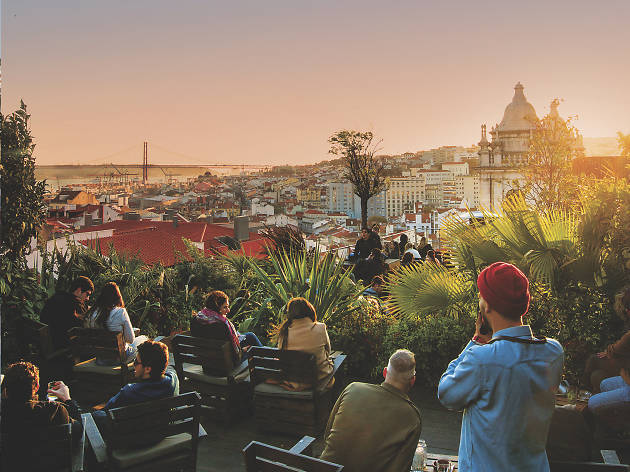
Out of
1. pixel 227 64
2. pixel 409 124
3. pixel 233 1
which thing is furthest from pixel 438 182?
pixel 233 1

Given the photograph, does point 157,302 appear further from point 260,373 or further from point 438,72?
point 438,72

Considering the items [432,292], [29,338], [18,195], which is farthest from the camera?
[18,195]

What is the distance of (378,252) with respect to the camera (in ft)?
27.1

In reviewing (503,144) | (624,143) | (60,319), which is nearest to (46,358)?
(60,319)

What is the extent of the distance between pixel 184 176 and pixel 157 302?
12320cm

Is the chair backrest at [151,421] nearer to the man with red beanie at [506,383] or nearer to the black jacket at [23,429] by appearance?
the black jacket at [23,429]

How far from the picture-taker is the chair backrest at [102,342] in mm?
4656

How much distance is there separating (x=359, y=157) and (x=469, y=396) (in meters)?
16.5

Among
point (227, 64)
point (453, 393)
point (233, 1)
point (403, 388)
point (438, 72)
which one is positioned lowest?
point (403, 388)

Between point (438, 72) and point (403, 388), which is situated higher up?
point (438, 72)

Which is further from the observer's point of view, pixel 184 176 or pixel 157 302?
pixel 184 176

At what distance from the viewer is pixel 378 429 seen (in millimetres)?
2684

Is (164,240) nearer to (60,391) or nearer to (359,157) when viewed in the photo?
(359,157)

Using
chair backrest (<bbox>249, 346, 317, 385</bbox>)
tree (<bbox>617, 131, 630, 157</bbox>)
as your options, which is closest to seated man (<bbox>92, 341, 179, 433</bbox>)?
chair backrest (<bbox>249, 346, 317, 385</bbox>)
